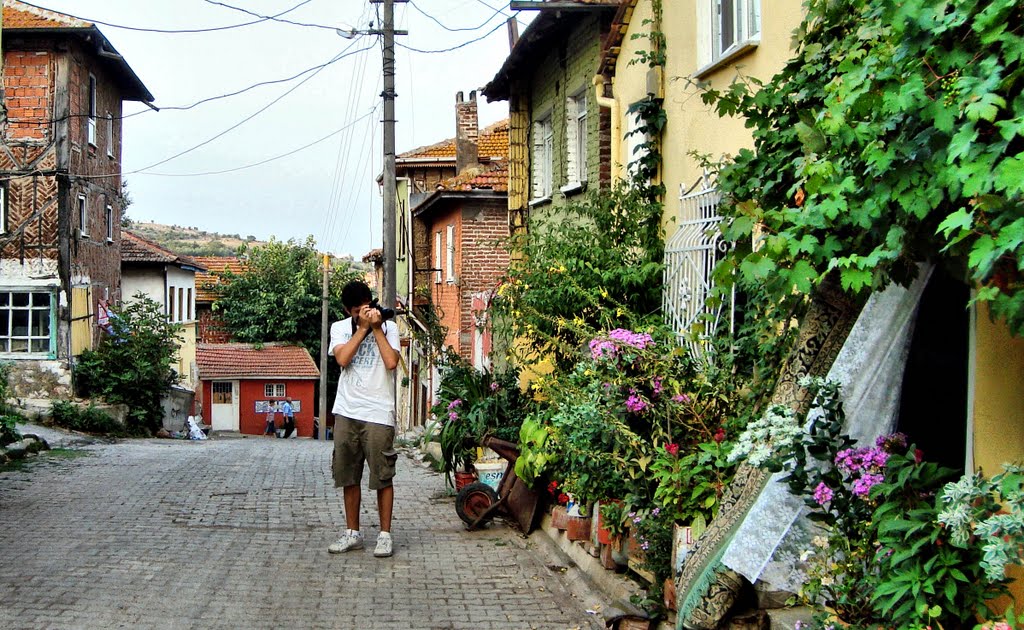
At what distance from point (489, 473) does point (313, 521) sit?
1.72m

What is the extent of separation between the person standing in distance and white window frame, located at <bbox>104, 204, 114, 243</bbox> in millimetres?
23748

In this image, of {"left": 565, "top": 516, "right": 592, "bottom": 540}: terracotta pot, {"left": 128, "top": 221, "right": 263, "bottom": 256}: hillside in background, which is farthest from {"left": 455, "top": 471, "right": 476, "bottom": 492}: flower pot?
{"left": 128, "top": 221, "right": 263, "bottom": 256}: hillside in background

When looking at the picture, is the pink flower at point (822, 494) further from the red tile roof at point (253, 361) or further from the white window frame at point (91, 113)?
the red tile roof at point (253, 361)

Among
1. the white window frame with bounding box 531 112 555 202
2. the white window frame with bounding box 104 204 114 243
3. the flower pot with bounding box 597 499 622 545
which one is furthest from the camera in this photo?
the white window frame with bounding box 104 204 114 243

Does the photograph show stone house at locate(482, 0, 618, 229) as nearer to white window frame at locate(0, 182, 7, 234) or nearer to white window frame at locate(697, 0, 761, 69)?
white window frame at locate(697, 0, 761, 69)

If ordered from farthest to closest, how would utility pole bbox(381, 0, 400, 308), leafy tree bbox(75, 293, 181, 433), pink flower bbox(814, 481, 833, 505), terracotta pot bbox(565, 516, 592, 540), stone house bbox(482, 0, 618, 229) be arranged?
leafy tree bbox(75, 293, 181, 433) < utility pole bbox(381, 0, 400, 308) < stone house bbox(482, 0, 618, 229) < terracotta pot bbox(565, 516, 592, 540) < pink flower bbox(814, 481, 833, 505)

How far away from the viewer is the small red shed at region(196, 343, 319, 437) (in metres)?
44.3

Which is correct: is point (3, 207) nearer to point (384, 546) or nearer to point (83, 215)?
point (83, 215)

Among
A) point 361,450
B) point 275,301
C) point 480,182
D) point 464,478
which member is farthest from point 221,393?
point 361,450

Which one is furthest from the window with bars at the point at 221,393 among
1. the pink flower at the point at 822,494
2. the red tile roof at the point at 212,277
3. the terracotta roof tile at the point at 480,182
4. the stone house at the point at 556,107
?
the pink flower at the point at 822,494

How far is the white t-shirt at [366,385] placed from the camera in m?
7.80

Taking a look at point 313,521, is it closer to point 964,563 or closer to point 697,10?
point 697,10

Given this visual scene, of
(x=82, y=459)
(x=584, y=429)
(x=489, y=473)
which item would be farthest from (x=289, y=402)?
(x=584, y=429)

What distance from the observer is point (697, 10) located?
902cm
